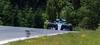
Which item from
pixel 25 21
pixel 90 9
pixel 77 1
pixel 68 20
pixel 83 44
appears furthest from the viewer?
pixel 25 21

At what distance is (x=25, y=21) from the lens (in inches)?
1646

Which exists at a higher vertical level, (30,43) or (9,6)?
(30,43)

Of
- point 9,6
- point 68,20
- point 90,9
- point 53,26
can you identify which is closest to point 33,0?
point 9,6

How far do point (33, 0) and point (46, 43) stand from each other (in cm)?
3474

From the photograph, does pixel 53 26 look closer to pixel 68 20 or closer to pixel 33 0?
pixel 68 20

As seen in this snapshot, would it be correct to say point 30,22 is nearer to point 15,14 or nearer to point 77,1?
point 15,14

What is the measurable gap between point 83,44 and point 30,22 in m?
31.5

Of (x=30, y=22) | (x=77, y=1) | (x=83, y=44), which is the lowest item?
(x=30, y=22)

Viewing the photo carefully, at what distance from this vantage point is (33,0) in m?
45.5

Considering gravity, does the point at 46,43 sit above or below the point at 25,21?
above

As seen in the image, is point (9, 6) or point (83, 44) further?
point (9, 6)

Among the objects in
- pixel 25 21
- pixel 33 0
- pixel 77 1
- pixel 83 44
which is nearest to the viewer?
pixel 83 44

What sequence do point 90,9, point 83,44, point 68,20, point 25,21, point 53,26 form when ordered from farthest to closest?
point 25,21, point 68,20, point 90,9, point 53,26, point 83,44

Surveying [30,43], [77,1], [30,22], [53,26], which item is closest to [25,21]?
[30,22]
